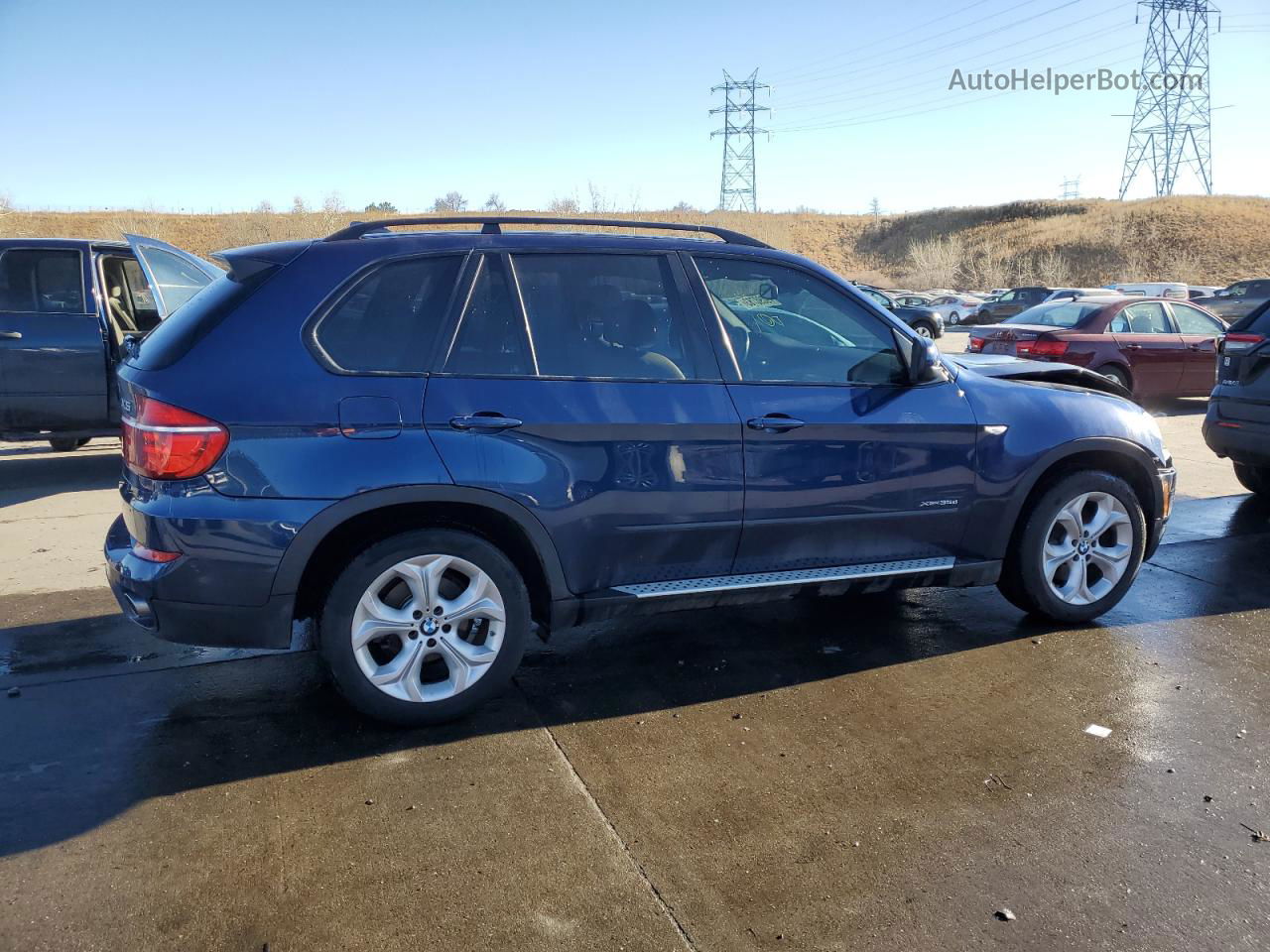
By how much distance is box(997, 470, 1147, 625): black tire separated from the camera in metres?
4.52

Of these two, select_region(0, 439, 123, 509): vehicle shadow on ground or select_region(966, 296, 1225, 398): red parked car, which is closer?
select_region(0, 439, 123, 509): vehicle shadow on ground

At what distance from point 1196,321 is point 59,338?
43.2 ft

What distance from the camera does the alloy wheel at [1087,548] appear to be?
461cm

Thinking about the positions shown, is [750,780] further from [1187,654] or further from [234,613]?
[1187,654]

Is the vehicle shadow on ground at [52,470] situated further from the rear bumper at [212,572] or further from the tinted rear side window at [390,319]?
the tinted rear side window at [390,319]

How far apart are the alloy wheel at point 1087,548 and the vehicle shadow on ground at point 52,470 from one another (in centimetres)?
621

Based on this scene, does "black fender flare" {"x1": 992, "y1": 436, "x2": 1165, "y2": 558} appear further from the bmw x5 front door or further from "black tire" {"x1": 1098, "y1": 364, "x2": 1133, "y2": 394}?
"black tire" {"x1": 1098, "y1": 364, "x2": 1133, "y2": 394}

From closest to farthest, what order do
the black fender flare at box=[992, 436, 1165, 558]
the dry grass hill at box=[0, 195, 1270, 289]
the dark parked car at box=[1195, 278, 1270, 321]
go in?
the black fender flare at box=[992, 436, 1165, 558]
the dark parked car at box=[1195, 278, 1270, 321]
the dry grass hill at box=[0, 195, 1270, 289]

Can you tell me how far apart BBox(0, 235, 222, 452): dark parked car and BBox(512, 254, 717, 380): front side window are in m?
4.59

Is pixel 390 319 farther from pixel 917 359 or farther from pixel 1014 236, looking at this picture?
pixel 1014 236

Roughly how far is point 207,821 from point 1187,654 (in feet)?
13.5

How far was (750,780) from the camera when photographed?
3.33 m

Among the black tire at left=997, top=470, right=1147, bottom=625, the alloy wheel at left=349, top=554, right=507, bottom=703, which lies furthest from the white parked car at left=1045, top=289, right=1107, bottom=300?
the alloy wheel at left=349, top=554, right=507, bottom=703

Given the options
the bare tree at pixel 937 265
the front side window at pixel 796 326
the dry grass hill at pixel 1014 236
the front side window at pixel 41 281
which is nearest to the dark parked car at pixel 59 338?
the front side window at pixel 41 281
